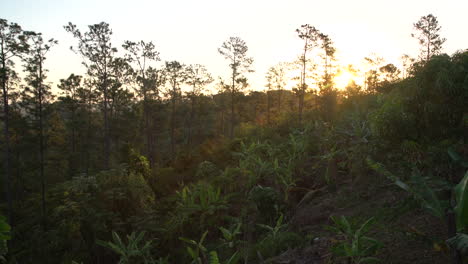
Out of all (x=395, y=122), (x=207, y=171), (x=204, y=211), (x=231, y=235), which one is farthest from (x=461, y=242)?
(x=207, y=171)

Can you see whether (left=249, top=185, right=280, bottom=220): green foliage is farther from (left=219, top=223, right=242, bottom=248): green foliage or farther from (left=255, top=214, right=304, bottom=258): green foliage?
(left=255, top=214, right=304, bottom=258): green foliage

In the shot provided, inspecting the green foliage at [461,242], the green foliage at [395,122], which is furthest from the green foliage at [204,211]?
the green foliage at [461,242]

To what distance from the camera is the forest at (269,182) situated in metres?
5.26

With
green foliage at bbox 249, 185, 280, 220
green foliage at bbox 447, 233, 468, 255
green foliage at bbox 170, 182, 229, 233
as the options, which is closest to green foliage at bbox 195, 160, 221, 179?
green foliage at bbox 170, 182, 229, 233

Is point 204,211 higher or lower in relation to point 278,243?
lower

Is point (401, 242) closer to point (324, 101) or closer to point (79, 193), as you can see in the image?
point (79, 193)

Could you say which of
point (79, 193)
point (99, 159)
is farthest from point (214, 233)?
point (99, 159)

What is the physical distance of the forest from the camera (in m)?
5.26

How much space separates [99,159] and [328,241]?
93.5ft

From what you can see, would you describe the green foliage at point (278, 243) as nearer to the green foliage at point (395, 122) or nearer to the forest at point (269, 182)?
the forest at point (269, 182)

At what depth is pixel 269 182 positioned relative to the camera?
1327cm

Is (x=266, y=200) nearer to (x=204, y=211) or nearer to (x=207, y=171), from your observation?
(x=204, y=211)

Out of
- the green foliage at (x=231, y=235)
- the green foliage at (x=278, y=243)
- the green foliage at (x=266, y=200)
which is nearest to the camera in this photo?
the green foliage at (x=231, y=235)

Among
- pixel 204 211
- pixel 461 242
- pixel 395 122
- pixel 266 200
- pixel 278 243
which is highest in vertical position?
pixel 395 122
